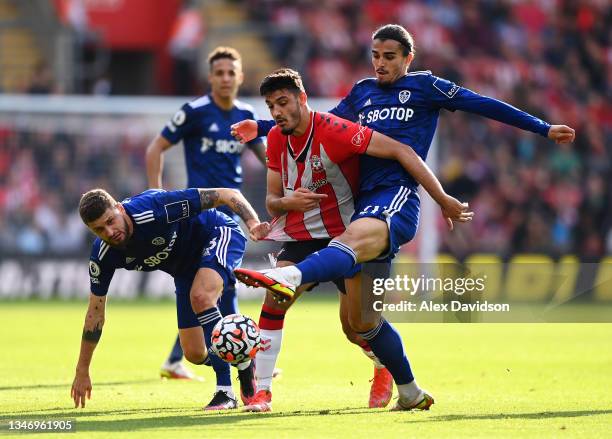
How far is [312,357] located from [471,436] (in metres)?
5.60

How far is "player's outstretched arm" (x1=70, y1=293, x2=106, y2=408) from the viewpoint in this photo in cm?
792

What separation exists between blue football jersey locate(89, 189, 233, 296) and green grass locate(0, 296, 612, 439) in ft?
3.18

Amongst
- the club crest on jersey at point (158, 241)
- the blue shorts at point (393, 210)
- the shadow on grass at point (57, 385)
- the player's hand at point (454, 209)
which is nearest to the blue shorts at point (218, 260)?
the club crest on jersey at point (158, 241)

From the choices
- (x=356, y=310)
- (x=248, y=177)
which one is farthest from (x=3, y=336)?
(x=356, y=310)

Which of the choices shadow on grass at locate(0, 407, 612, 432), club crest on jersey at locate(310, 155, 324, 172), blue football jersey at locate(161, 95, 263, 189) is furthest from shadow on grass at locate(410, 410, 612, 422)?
blue football jersey at locate(161, 95, 263, 189)

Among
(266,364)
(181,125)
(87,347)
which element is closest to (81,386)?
(87,347)

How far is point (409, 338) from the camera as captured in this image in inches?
566

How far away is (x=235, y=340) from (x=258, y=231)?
749 millimetres

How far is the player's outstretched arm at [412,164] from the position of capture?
789 centimetres

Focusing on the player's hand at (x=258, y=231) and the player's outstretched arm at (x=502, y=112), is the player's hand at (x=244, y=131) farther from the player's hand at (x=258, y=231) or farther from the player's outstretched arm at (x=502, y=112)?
the player's outstretched arm at (x=502, y=112)

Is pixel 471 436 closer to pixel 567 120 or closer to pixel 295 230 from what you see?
pixel 295 230

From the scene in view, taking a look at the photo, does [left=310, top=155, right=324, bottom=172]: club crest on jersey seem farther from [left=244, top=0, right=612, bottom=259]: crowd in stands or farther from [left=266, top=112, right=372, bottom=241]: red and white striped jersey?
[left=244, top=0, right=612, bottom=259]: crowd in stands

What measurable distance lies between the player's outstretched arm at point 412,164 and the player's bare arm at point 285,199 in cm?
48

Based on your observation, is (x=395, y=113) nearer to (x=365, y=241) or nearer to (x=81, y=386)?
(x=365, y=241)
